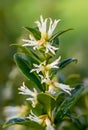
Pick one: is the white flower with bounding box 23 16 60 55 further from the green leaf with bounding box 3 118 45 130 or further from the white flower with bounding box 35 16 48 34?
the green leaf with bounding box 3 118 45 130

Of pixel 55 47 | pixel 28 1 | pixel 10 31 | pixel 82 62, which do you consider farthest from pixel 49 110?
pixel 28 1

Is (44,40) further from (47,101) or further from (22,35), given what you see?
(22,35)

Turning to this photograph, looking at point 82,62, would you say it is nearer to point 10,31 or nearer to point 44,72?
point 10,31

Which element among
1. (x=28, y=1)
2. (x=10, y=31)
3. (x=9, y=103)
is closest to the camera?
(x=9, y=103)

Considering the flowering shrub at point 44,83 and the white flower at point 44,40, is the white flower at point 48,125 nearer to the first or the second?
the flowering shrub at point 44,83

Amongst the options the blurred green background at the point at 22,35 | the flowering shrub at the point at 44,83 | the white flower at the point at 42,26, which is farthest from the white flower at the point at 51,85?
the blurred green background at the point at 22,35

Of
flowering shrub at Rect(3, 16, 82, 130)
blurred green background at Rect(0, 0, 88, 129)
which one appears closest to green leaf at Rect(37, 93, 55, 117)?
flowering shrub at Rect(3, 16, 82, 130)
